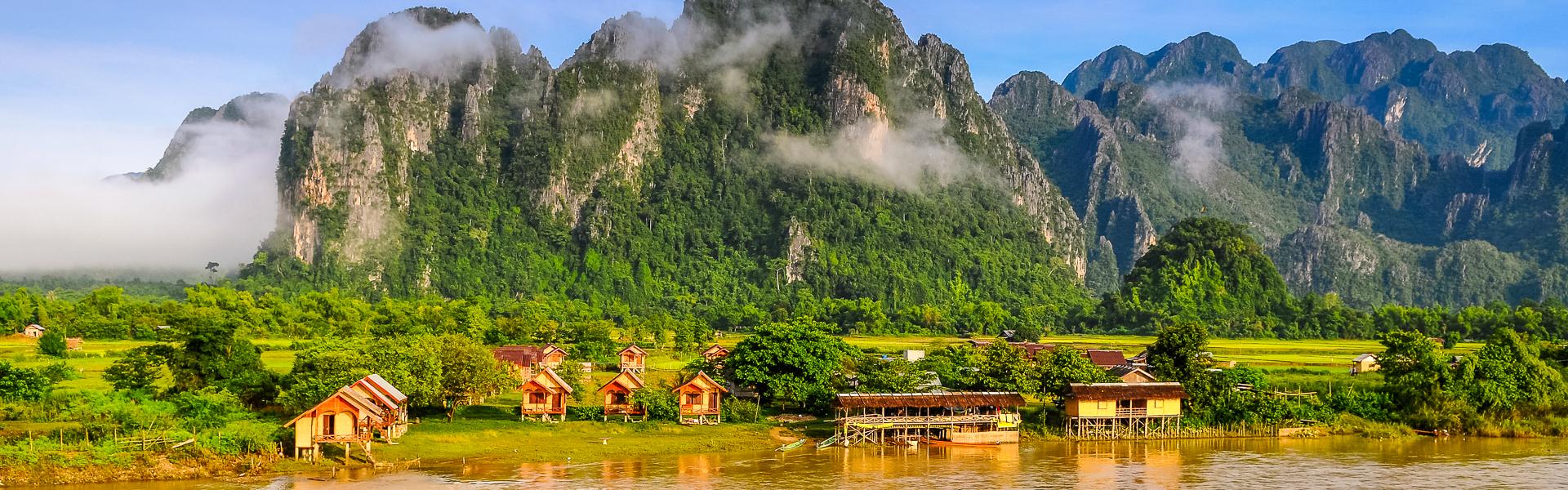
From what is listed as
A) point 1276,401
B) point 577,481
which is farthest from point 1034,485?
point 1276,401

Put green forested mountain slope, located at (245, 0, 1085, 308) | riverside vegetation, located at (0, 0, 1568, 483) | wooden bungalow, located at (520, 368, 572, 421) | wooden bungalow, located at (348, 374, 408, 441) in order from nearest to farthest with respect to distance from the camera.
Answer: wooden bungalow, located at (348, 374, 408, 441), wooden bungalow, located at (520, 368, 572, 421), riverside vegetation, located at (0, 0, 1568, 483), green forested mountain slope, located at (245, 0, 1085, 308)

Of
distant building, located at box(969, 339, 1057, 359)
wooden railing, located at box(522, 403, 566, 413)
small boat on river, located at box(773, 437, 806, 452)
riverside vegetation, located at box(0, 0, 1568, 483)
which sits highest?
riverside vegetation, located at box(0, 0, 1568, 483)

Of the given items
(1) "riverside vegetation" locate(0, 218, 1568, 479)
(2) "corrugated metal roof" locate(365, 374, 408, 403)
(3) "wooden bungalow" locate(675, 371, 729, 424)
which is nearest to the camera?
(1) "riverside vegetation" locate(0, 218, 1568, 479)

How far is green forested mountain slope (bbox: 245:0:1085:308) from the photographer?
135250mm

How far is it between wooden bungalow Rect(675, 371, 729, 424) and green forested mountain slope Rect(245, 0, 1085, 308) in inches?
3252

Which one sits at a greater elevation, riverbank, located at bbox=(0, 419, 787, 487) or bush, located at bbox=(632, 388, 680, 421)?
bush, located at bbox=(632, 388, 680, 421)

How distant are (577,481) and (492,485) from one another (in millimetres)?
2360

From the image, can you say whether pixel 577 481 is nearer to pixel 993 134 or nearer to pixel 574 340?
pixel 574 340

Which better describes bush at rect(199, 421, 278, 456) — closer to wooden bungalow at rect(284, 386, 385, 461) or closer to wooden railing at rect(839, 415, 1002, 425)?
wooden bungalow at rect(284, 386, 385, 461)

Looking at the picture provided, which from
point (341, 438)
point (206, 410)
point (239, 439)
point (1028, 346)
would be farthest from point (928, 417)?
point (1028, 346)

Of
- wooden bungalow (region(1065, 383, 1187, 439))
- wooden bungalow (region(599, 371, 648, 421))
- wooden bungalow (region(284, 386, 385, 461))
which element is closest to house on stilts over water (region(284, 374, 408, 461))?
wooden bungalow (region(284, 386, 385, 461))

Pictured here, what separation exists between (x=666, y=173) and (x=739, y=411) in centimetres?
10312

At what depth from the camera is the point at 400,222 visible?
138m

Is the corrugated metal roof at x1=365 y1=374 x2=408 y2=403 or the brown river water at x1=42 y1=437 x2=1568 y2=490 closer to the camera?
the brown river water at x1=42 y1=437 x2=1568 y2=490
